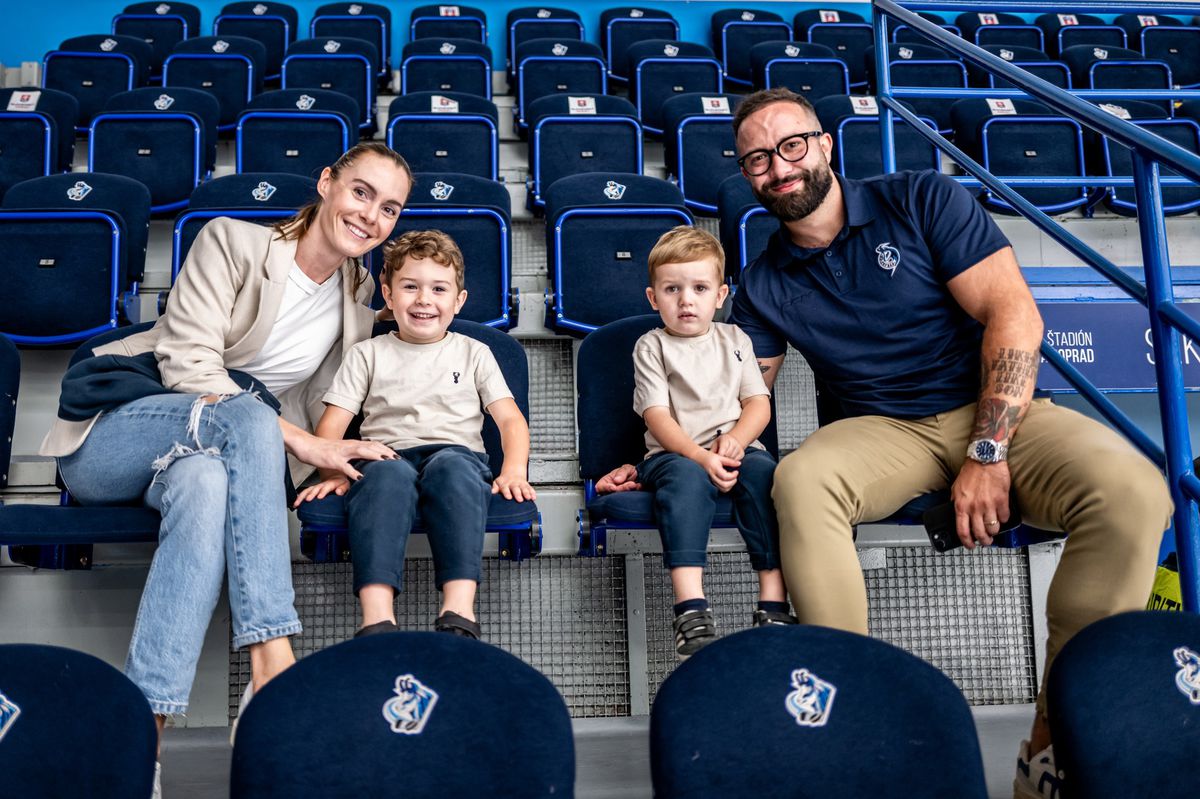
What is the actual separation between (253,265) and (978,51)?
1419 millimetres

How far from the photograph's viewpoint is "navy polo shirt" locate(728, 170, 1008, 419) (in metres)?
1.72

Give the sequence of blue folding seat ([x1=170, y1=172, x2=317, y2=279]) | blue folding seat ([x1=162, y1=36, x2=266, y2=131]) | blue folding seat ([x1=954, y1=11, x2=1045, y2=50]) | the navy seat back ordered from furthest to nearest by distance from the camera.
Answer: blue folding seat ([x1=954, y1=11, x2=1045, y2=50]) → blue folding seat ([x1=162, y1=36, x2=266, y2=131]) → blue folding seat ([x1=170, y1=172, x2=317, y2=279]) → the navy seat back

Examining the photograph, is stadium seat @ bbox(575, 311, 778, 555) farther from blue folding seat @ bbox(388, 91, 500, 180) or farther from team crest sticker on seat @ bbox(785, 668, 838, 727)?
blue folding seat @ bbox(388, 91, 500, 180)

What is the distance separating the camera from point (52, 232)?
7.63 ft

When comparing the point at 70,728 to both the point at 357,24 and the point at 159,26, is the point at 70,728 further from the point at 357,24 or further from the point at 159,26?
the point at 159,26

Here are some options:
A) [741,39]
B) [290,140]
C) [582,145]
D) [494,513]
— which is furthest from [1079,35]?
[494,513]

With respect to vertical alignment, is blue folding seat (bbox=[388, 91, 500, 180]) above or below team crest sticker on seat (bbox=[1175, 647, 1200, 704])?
above

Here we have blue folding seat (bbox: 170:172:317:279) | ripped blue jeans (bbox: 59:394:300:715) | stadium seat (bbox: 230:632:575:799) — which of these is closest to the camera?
stadium seat (bbox: 230:632:575:799)

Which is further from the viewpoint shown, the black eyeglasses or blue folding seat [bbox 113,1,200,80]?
blue folding seat [bbox 113,1,200,80]

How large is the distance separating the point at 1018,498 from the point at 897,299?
397mm

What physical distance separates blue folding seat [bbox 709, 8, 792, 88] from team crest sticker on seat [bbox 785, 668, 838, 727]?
4.92 metres

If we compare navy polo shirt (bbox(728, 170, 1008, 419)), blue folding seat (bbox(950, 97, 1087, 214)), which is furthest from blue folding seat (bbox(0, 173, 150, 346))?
blue folding seat (bbox(950, 97, 1087, 214))

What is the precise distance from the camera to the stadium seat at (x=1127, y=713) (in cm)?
92

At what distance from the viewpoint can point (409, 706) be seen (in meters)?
0.86
